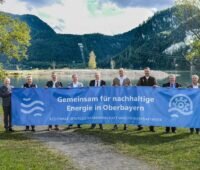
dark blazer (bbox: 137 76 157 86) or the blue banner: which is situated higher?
dark blazer (bbox: 137 76 157 86)

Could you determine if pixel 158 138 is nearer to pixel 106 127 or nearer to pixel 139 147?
pixel 139 147

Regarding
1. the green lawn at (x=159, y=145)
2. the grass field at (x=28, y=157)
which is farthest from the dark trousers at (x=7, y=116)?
the green lawn at (x=159, y=145)

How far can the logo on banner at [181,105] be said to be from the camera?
60.2 ft

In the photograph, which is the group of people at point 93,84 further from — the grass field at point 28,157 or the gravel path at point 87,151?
the grass field at point 28,157

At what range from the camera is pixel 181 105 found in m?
18.4

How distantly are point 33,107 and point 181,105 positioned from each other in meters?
6.59

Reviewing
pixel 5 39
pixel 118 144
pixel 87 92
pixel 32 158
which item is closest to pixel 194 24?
pixel 5 39

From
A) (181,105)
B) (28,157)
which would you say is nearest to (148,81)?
(181,105)

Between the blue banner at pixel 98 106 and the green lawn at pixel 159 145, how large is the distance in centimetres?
63

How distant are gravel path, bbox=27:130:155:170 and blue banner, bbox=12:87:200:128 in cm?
88

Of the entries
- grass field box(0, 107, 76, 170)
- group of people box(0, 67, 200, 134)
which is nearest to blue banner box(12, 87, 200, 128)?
group of people box(0, 67, 200, 134)

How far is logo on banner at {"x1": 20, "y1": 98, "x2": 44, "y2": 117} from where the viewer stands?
19562 mm

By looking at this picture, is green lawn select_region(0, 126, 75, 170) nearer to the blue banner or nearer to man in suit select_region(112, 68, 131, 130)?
the blue banner

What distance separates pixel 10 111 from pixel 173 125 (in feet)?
24.2
